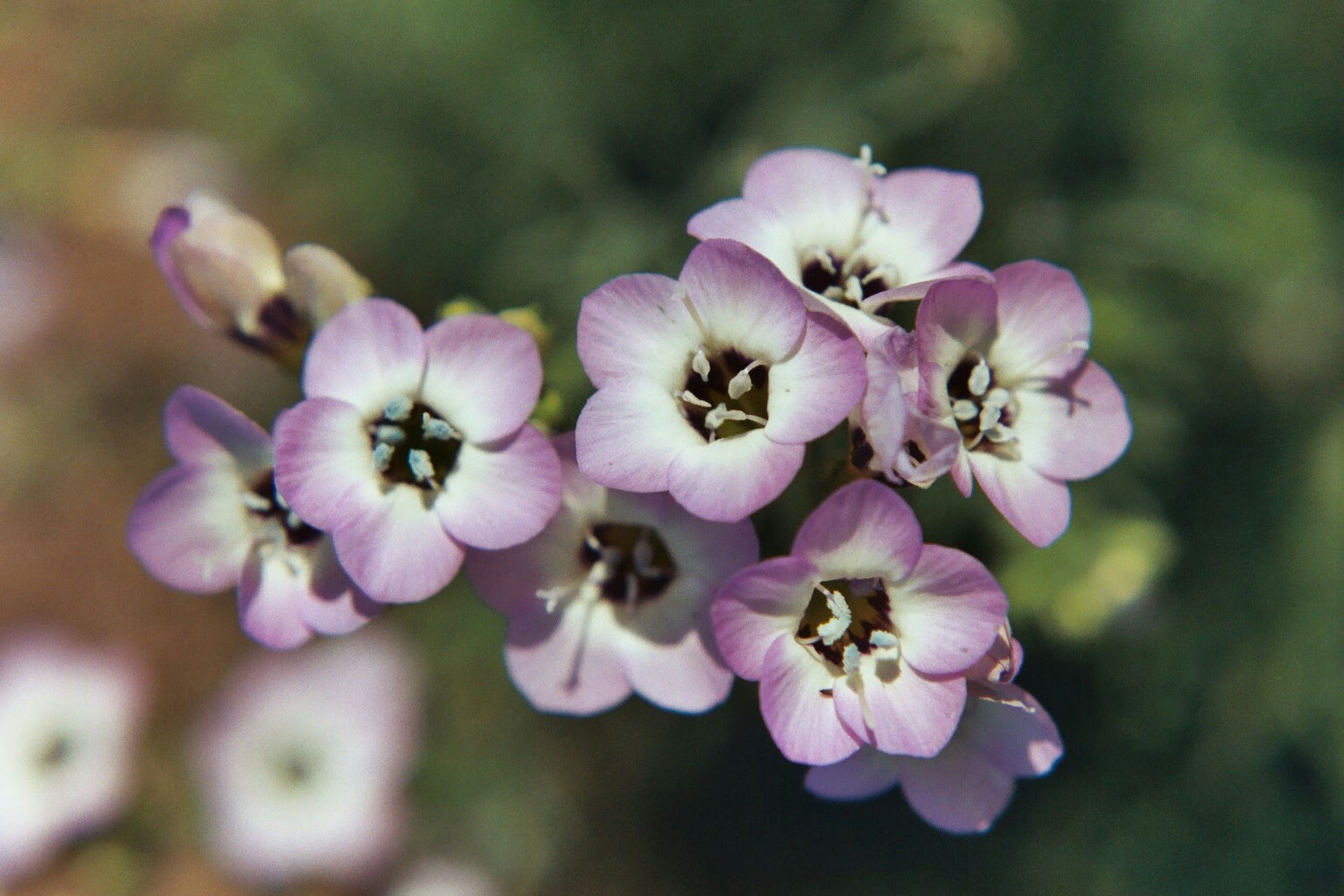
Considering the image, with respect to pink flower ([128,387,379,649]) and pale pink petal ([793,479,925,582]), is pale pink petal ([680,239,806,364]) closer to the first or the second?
pale pink petal ([793,479,925,582])

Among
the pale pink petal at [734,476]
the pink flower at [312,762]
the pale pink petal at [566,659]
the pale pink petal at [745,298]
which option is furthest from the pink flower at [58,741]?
the pale pink petal at [745,298]

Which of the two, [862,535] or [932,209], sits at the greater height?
[932,209]

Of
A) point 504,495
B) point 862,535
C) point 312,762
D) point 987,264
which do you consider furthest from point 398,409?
point 312,762

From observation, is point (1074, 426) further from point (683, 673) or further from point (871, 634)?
point (683, 673)

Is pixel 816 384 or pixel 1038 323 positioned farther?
pixel 1038 323

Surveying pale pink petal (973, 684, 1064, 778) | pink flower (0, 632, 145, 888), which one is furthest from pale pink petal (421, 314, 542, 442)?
pink flower (0, 632, 145, 888)

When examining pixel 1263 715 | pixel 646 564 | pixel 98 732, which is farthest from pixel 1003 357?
pixel 98 732

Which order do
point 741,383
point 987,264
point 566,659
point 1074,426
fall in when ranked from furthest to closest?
point 987,264 → point 566,659 → point 1074,426 → point 741,383
